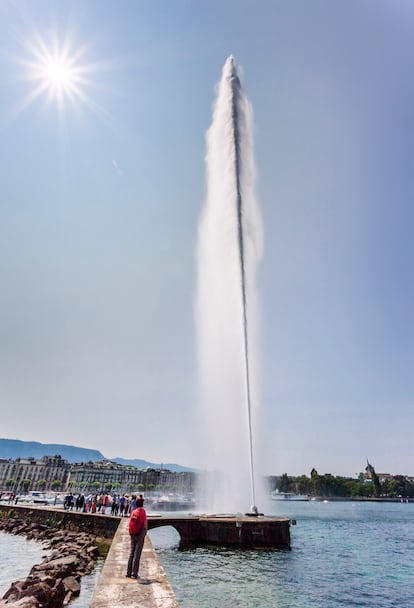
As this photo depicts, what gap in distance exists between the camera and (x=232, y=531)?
91.5 ft

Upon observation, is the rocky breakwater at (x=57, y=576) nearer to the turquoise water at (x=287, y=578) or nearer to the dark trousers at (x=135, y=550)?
the dark trousers at (x=135, y=550)

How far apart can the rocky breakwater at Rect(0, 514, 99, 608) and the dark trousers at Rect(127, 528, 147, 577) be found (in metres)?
4.02

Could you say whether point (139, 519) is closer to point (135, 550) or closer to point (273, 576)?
point (135, 550)

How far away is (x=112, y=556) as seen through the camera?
46.6 feet

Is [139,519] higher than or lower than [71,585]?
higher

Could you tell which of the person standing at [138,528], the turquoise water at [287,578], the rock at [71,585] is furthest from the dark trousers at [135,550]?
the turquoise water at [287,578]

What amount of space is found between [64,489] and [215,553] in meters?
201

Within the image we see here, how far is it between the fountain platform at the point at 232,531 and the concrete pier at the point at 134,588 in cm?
1705

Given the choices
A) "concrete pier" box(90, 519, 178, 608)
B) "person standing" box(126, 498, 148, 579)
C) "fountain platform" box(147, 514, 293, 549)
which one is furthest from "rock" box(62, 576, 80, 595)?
"fountain platform" box(147, 514, 293, 549)

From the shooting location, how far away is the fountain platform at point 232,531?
27344 millimetres

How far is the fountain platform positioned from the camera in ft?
89.7

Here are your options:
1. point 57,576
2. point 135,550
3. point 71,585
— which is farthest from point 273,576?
point 135,550

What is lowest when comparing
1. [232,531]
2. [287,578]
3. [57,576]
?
[287,578]

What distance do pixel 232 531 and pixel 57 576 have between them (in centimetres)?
1554
